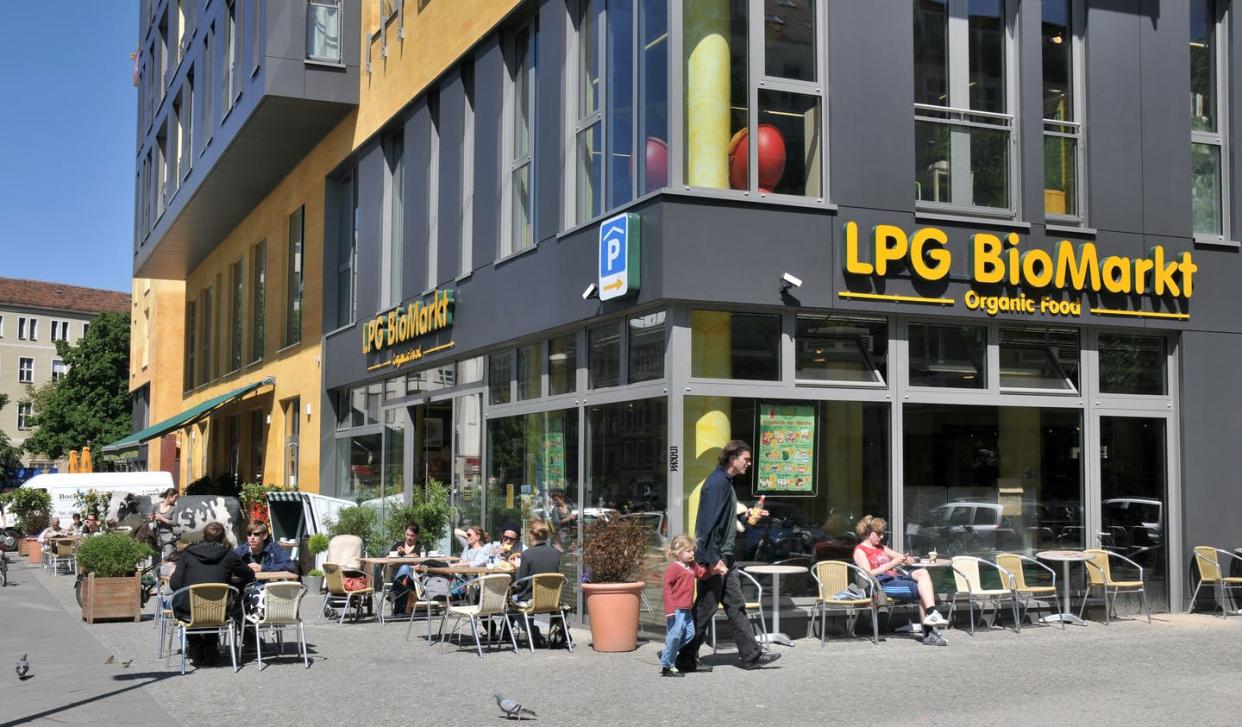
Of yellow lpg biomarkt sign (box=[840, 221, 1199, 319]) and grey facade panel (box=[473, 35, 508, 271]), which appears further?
grey facade panel (box=[473, 35, 508, 271])

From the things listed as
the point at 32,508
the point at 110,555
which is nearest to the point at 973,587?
the point at 110,555

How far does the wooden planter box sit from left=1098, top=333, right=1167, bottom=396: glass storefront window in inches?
463

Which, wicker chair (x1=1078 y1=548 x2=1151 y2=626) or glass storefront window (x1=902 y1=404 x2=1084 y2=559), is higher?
glass storefront window (x1=902 y1=404 x2=1084 y2=559)

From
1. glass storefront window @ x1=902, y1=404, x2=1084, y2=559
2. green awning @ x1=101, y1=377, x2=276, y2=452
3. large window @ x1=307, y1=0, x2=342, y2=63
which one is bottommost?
glass storefront window @ x1=902, y1=404, x2=1084, y2=559

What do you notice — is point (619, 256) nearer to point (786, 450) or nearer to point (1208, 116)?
point (786, 450)

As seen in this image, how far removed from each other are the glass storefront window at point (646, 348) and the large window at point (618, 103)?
135cm

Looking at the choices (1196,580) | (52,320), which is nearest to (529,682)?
(1196,580)

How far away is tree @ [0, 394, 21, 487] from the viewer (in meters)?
75.3

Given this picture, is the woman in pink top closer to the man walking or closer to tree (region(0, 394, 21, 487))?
the man walking

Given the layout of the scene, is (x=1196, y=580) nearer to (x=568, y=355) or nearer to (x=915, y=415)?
(x=915, y=415)

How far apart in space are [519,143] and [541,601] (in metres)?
7.16

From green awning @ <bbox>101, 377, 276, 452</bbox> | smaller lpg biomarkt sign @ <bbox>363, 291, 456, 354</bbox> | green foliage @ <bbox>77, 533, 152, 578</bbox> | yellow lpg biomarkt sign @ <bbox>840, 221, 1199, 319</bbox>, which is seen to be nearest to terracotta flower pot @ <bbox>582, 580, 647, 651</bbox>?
yellow lpg biomarkt sign @ <bbox>840, 221, 1199, 319</bbox>

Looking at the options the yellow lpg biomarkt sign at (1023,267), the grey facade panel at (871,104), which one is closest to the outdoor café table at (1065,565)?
the yellow lpg biomarkt sign at (1023,267)

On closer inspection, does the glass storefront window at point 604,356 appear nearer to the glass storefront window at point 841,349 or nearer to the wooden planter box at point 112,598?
the glass storefront window at point 841,349
